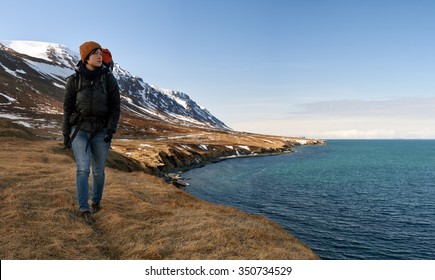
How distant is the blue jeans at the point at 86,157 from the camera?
869 cm

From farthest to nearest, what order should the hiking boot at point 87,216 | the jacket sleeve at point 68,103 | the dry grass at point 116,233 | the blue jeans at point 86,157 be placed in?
the hiking boot at point 87,216, the blue jeans at point 86,157, the jacket sleeve at point 68,103, the dry grass at point 116,233

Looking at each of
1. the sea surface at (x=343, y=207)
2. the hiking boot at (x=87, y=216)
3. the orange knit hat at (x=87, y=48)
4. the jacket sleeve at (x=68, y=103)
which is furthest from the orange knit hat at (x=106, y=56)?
the sea surface at (x=343, y=207)

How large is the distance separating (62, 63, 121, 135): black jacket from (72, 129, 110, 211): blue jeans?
42cm

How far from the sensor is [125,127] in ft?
453

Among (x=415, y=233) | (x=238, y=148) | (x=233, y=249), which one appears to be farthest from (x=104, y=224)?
(x=238, y=148)

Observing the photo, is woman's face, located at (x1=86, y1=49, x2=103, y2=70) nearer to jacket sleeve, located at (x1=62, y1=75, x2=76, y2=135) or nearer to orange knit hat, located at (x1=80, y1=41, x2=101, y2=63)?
orange knit hat, located at (x1=80, y1=41, x2=101, y2=63)

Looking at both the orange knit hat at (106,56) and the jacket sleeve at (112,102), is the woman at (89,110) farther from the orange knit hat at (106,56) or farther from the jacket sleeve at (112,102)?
the orange knit hat at (106,56)

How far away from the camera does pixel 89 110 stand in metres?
8.48

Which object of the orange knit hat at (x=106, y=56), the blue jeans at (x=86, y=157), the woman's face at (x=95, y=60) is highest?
the orange knit hat at (x=106, y=56)

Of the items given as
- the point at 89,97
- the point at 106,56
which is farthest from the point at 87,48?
the point at 89,97

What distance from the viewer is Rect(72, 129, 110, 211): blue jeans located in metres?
8.69

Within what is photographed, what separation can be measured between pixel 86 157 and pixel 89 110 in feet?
4.54

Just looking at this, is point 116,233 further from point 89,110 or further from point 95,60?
point 95,60
